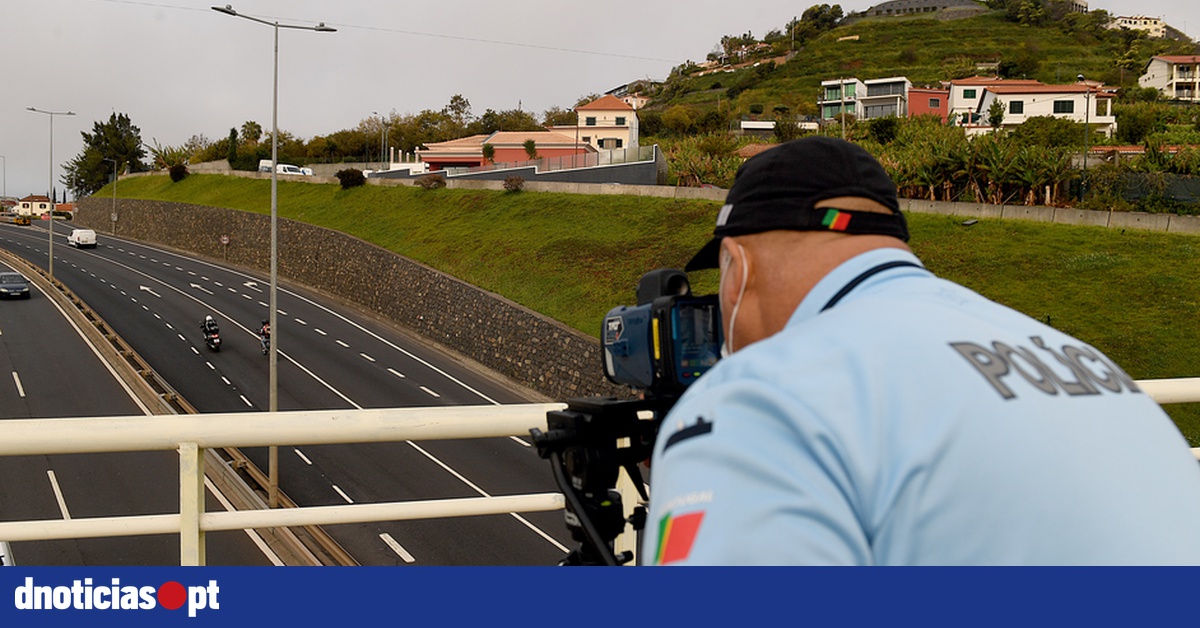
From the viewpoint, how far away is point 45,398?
2780 centimetres

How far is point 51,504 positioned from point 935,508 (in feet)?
71.7

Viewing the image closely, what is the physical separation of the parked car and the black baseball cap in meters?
50.0

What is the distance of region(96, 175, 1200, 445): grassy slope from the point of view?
77.3ft

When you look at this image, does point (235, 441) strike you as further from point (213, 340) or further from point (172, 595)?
point (213, 340)

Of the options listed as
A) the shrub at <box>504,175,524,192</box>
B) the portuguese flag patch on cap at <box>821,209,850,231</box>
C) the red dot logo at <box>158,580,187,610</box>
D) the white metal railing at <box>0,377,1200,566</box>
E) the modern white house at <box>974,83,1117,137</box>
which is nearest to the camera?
the portuguese flag patch on cap at <box>821,209,850,231</box>

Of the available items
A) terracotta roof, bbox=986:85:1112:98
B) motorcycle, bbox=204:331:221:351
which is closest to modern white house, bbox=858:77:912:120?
terracotta roof, bbox=986:85:1112:98

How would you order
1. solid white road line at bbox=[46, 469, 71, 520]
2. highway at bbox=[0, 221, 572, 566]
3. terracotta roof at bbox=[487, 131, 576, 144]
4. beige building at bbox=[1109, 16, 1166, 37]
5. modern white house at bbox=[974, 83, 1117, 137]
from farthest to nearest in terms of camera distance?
beige building at bbox=[1109, 16, 1166, 37] < modern white house at bbox=[974, 83, 1117, 137] < terracotta roof at bbox=[487, 131, 576, 144] < solid white road line at bbox=[46, 469, 71, 520] < highway at bbox=[0, 221, 572, 566]

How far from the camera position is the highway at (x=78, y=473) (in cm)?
1622

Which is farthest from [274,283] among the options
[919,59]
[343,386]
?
[919,59]

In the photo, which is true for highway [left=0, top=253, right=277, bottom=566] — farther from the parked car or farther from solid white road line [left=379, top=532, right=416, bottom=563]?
the parked car

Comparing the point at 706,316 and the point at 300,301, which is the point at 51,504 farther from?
the point at 300,301

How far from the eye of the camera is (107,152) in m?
107

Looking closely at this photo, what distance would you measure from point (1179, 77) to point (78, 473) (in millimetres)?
112822

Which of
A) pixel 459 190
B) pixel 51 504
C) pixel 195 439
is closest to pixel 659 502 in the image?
pixel 195 439
